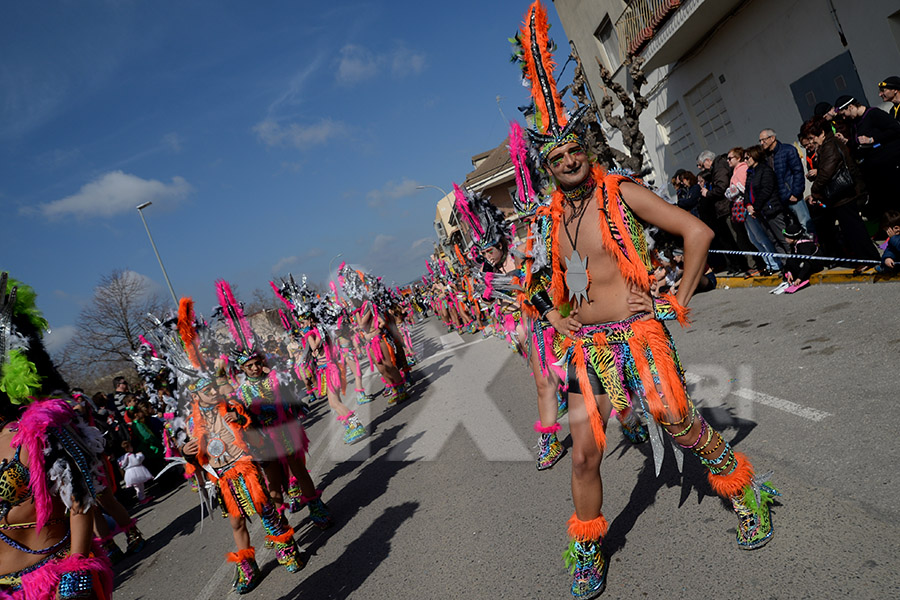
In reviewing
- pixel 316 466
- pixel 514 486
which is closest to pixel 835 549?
pixel 514 486

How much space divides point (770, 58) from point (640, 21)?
166 inches

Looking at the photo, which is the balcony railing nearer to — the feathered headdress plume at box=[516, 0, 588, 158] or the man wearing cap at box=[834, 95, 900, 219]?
the man wearing cap at box=[834, 95, 900, 219]

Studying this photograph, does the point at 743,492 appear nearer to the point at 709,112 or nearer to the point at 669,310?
the point at 669,310

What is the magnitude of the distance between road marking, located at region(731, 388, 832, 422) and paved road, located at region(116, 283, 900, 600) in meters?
0.02

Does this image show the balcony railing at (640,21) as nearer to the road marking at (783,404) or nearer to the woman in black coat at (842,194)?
the woman in black coat at (842,194)

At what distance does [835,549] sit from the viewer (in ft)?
8.30

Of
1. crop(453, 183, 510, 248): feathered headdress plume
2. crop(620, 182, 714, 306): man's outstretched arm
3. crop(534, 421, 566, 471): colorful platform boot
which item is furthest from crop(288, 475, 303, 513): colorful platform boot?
crop(620, 182, 714, 306): man's outstretched arm

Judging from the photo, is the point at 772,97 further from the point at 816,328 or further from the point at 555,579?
the point at 555,579

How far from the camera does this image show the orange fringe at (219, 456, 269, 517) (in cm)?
425

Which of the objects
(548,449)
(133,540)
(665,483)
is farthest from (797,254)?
(133,540)

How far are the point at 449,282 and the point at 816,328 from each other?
16413 mm

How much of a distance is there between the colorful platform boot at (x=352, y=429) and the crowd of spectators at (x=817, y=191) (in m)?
5.83

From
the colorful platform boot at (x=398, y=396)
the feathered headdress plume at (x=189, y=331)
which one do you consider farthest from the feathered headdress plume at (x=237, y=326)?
the colorful platform boot at (x=398, y=396)

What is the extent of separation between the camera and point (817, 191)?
6.86m
